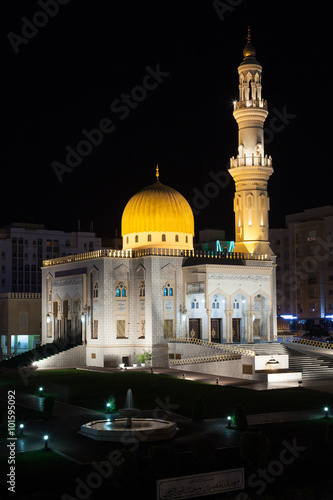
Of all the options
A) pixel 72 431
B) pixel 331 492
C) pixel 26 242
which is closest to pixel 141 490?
pixel 331 492

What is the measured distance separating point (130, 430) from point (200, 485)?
23.1 feet

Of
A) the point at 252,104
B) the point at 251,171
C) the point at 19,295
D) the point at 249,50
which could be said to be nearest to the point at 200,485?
the point at 251,171

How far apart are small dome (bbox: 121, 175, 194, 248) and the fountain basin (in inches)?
1060

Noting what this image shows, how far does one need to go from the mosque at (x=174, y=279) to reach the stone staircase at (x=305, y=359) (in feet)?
11.2

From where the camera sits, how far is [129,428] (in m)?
23.1

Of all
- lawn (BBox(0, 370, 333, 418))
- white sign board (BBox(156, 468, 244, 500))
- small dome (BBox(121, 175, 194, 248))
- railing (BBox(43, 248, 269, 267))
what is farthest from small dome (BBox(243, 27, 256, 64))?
white sign board (BBox(156, 468, 244, 500))

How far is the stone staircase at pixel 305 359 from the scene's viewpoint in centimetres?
4007

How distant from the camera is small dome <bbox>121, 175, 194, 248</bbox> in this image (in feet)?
166

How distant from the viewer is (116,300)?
48.1 metres

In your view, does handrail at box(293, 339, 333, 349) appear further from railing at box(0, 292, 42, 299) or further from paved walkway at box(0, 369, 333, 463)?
railing at box(0, 292, 42, 299)

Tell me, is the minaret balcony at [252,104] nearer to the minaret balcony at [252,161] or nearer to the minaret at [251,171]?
the minaret at [251,171]

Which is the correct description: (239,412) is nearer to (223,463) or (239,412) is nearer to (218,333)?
(223,463)

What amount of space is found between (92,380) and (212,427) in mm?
15405

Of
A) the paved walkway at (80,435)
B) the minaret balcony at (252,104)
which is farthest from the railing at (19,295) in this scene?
the paved walkway at (80,435)
